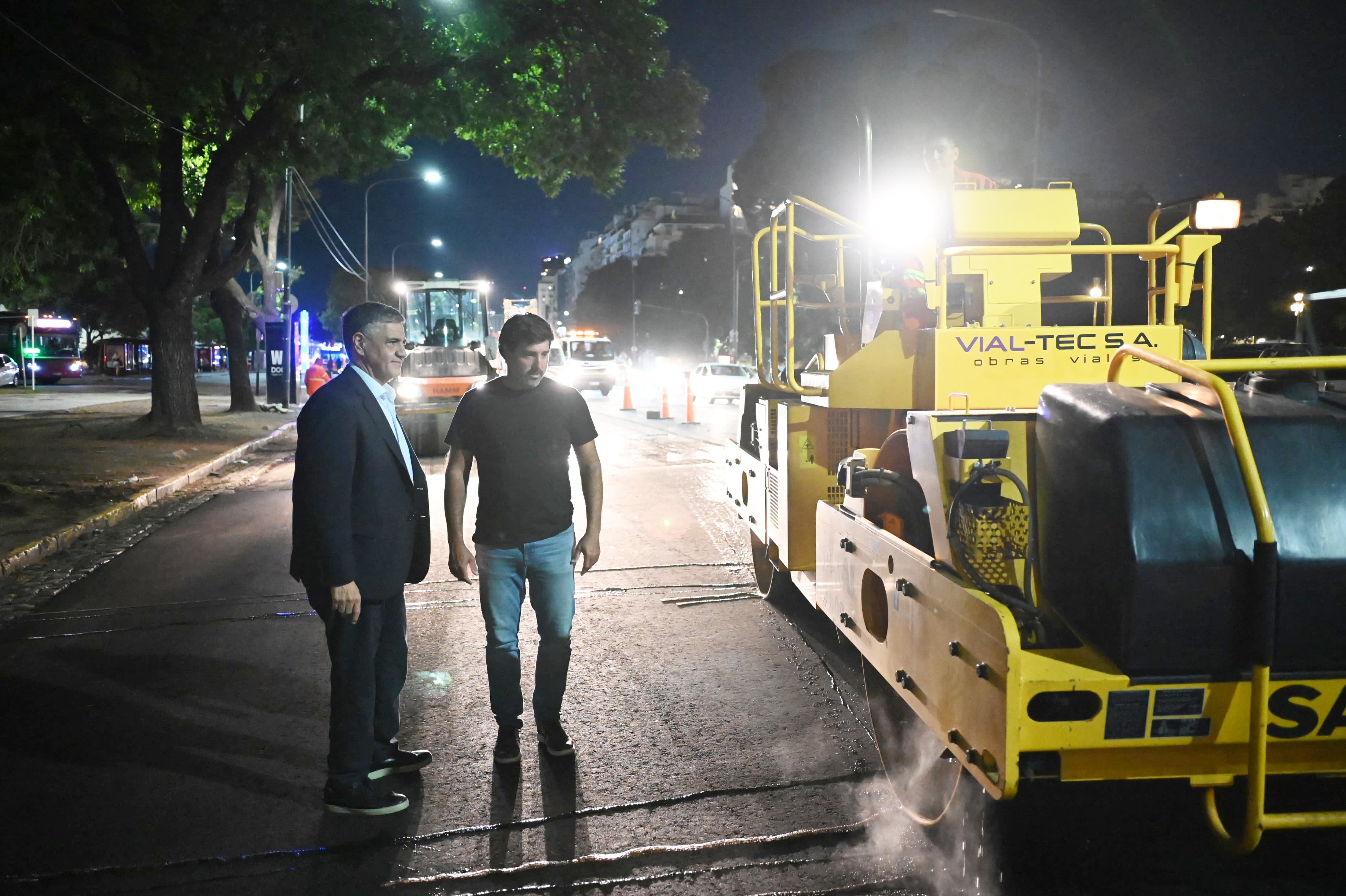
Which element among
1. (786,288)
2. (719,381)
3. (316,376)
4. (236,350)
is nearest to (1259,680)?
(786,288)

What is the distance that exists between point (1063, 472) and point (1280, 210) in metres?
93.7

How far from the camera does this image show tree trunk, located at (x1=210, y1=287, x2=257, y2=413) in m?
25.0

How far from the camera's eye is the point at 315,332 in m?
47.2

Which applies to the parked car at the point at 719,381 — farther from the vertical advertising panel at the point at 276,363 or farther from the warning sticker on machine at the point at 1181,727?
the warning sticker on machine at the point at 1181,727

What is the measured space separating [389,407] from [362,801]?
1.47m

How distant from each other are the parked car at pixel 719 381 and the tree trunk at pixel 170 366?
16634 millimetres

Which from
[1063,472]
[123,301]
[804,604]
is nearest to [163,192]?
[804,604]

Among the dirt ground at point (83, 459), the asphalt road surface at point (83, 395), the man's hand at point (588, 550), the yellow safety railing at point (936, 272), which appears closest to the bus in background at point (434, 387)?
the dirt ground at point (83, 459)

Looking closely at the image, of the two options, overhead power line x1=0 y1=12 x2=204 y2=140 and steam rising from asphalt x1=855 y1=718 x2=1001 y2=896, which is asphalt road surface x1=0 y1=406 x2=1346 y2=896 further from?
overhead power line x1=0 y1=12 x2=204 y2=140

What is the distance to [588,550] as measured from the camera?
13.8ft

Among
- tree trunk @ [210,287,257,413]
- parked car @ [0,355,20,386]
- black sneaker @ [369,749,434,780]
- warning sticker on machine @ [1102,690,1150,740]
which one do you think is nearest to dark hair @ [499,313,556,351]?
black sneaker @ [369,749,434,780]

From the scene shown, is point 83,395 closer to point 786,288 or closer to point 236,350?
point 236,350

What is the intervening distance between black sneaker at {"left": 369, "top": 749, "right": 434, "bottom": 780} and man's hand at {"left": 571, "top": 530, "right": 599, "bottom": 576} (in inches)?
39.3

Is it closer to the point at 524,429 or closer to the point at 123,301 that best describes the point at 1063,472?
the point at 524,429
